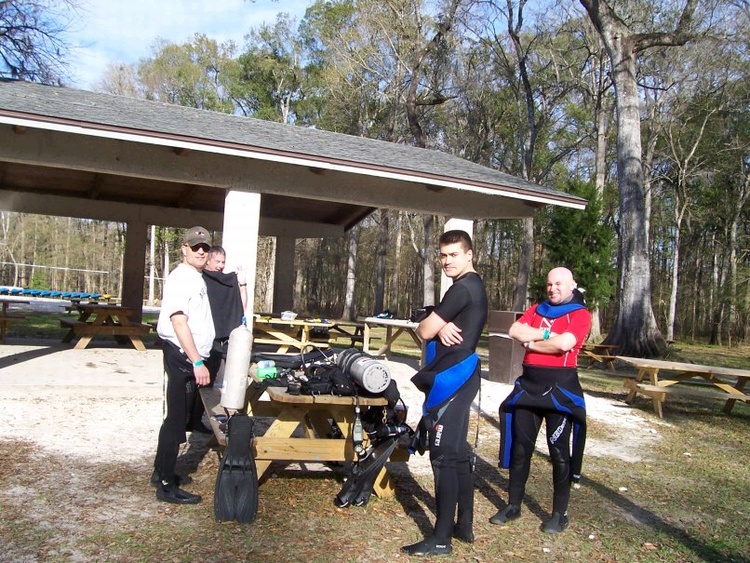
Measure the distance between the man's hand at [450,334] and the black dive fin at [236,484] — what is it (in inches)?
51.9

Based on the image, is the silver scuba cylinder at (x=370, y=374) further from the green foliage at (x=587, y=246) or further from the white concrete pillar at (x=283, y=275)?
the green foliage at (x=587, y=246)

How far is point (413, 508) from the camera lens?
169 inches

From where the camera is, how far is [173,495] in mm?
4027

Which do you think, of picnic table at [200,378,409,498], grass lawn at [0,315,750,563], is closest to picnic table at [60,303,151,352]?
grass lawn at [0,315,750,563]

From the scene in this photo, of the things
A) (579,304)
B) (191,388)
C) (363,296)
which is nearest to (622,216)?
(579,304)

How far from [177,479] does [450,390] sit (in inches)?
75.3

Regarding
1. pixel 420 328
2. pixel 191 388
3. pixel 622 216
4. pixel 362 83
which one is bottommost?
pixel 191 388

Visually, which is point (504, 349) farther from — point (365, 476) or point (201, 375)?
point (201, 375)

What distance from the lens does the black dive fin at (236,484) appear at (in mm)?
3771

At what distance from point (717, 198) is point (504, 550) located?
33255mm

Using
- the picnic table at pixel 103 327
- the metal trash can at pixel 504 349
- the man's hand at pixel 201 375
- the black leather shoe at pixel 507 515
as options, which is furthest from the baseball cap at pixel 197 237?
the picnic table at pixel 103 327

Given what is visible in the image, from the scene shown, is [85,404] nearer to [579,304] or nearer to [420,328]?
[420,328]

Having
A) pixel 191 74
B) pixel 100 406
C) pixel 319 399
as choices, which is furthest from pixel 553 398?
pixel 191 74

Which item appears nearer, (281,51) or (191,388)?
(191,388)
